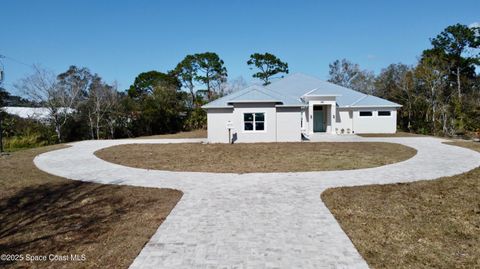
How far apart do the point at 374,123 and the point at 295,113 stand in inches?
410

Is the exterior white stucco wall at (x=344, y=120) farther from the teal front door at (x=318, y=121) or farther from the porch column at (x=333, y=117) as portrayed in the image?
the teal front door at (x=318, y=121)

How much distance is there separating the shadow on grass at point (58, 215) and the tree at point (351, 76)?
53948mm

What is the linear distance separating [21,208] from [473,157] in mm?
16569

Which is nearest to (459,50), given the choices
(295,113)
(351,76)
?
(351,76)

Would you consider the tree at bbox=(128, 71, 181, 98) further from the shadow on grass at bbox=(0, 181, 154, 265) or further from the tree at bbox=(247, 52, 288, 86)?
the shadow on grass at bbox=(0, 181, 154, 265)

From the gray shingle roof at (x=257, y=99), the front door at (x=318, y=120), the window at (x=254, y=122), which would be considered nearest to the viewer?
the gray shingle roof at (x=257, y=99)

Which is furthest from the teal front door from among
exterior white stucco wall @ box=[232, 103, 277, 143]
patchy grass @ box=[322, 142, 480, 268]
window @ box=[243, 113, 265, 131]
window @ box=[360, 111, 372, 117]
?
patchy grass @ box=[322, 142, 480, 268]

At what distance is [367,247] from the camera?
185 inches

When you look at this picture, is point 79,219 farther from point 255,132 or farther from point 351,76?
point 351,76

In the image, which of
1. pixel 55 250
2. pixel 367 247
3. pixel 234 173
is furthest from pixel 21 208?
pixel 367 247

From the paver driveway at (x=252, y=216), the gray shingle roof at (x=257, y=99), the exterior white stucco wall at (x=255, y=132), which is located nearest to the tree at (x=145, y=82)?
the gray shingle roof at (x=257, y=99)

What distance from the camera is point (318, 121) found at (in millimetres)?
27625

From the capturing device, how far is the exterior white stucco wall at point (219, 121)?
20984mm

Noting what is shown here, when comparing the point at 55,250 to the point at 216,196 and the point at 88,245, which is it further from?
the point at 216,196
